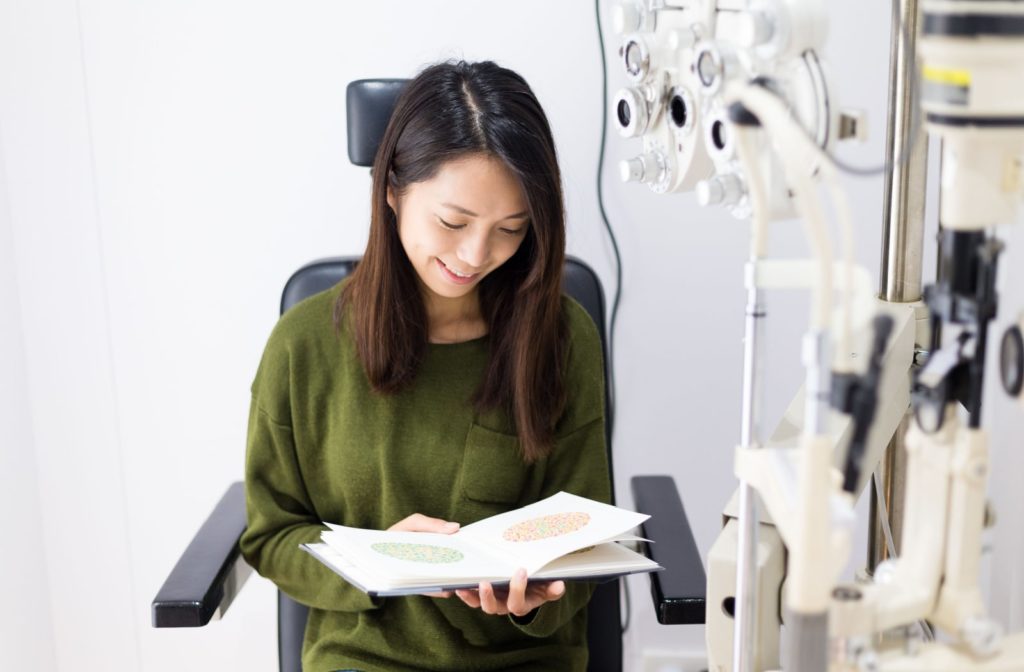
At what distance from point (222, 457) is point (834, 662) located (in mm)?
1385

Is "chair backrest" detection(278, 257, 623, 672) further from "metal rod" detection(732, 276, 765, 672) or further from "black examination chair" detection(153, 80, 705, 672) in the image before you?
"metal rod" detection(732, 276, 765, 672)

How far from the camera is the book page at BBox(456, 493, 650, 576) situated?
1.15 meters

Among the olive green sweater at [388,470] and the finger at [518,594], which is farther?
the olive green sweater at [388,470]

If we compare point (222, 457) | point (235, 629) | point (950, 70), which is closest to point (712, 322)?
point (222, 457)

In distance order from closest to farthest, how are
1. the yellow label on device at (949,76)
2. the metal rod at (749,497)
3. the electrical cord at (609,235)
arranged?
the yellow label on device at (949,76) → the metal rod at (749,497) → the electrical cord at (609,235)

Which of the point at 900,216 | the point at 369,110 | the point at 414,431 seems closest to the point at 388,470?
the point at 414,431

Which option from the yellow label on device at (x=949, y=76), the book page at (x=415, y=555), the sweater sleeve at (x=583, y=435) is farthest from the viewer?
the sweater sleeve at (x=583, y=435)

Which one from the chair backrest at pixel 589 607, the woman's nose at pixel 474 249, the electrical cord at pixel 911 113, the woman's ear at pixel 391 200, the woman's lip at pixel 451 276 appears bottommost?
the chair backrest at pixel 589 607

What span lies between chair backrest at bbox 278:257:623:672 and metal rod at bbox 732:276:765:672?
667 mm

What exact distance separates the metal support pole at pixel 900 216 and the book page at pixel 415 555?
0.44 metres

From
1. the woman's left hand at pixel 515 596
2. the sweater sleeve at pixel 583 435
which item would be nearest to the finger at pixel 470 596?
the woman's left hand at pixel 515 596

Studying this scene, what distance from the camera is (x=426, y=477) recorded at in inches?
56.2

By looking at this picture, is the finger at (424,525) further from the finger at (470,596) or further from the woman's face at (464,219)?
the woman's face at (464,219)

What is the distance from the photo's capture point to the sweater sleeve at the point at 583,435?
4.75 ft
